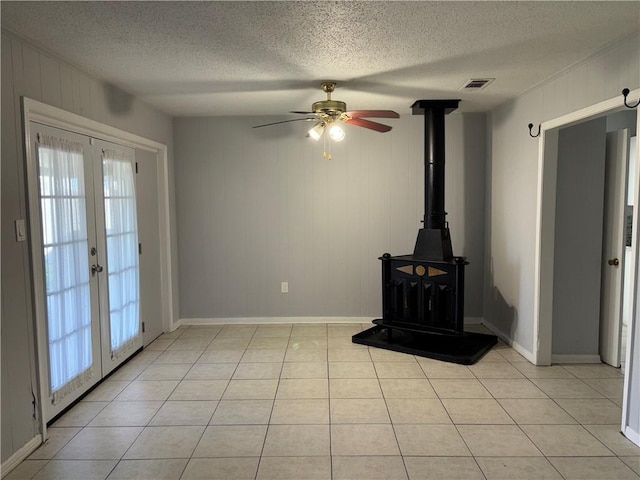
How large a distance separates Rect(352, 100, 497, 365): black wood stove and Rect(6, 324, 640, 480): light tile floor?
21 cm

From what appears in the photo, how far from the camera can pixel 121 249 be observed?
145 inches

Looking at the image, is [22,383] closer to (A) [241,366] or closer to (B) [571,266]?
(A) [241,366]

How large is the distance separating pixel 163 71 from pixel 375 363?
9.13 ft

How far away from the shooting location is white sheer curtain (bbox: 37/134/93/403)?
105 inches

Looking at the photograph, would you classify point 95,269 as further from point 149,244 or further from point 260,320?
point 260,320

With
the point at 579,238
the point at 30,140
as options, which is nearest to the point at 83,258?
the point at 30,140

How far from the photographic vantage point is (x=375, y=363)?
12.2 ft

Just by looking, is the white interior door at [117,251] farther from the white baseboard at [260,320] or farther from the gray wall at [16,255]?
the white baseboard at [260,320]

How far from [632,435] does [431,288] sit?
1751 mm

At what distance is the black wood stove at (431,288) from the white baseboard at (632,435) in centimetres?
128

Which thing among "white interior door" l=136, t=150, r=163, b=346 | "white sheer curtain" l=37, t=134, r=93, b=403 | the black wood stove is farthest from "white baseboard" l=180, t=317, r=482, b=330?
"white sheer curtain" l=37, t=134, r=93, b=403

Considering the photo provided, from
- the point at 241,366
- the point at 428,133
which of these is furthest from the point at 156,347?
the point at 428,133

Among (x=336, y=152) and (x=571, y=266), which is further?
(x=336, y=152)

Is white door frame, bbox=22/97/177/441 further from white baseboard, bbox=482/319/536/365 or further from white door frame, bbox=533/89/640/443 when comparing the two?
white baseboard, bbox=482/319/536/365
